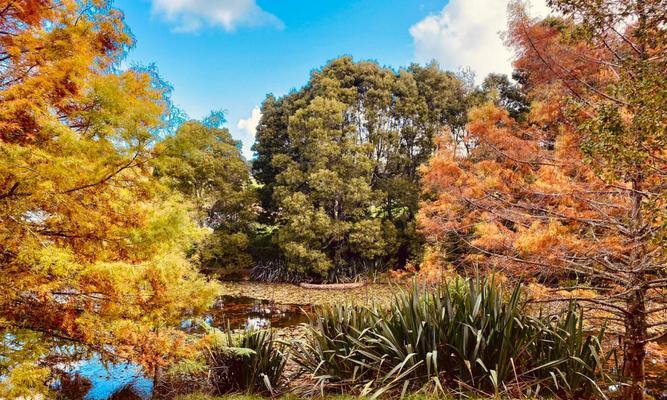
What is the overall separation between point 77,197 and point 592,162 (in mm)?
3970

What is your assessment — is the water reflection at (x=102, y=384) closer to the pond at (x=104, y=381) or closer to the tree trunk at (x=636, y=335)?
the pond at (x=104, y=381)

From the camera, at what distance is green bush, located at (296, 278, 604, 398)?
3.26 metres

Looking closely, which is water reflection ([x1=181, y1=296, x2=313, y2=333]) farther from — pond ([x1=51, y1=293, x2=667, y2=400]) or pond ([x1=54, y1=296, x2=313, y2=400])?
pond ([x1=51, y1=293, x2=667, y2=400])

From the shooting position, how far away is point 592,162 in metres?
2.80

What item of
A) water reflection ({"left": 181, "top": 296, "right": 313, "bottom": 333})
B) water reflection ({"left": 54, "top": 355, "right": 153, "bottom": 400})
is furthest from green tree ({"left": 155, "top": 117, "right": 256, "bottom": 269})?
water reflection ({"left": 54, "top": 355, "right": 153, "bottom": 400})

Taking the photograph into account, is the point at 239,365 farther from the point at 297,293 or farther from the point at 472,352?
the point at 297,293

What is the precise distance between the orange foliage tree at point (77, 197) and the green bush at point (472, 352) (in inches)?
80.5

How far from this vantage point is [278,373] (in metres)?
4.44

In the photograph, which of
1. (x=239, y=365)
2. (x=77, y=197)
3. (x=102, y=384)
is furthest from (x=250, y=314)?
(x=77, y=197)

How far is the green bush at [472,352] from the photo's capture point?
3258 mm

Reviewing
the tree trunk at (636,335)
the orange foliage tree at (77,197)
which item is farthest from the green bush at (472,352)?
the orange foliage tree at (77,197)

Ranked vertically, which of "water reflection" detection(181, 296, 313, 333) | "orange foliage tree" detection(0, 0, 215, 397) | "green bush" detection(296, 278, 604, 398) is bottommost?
"water reflection" detection(181, 296, 313, 333)

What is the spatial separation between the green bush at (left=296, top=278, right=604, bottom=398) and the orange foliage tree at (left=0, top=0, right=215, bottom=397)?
204 cm

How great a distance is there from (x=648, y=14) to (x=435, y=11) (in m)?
8.50
